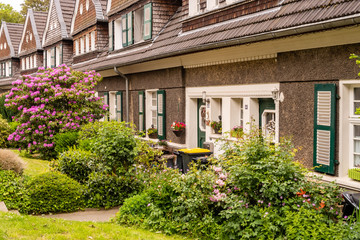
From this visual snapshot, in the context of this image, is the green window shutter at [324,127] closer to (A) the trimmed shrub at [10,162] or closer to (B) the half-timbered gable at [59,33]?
(A) the trimmed shrub at [10,162]

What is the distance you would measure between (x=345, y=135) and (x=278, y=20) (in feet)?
8.97

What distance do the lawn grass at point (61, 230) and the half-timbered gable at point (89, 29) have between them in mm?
16159

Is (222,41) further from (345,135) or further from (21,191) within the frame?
(21,191)

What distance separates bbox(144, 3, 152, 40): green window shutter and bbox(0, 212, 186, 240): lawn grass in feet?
32.8

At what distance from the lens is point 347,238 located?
564 centimetres

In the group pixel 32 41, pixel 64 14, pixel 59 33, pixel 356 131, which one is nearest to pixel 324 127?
pixel 356 131

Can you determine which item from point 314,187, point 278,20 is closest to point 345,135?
point 314,187

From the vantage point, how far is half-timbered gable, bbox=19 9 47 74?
3672cm

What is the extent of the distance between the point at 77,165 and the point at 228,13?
213 inches

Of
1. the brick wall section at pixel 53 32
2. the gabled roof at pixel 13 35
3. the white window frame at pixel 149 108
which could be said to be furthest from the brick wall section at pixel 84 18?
the gabled roof at pixel 13 35

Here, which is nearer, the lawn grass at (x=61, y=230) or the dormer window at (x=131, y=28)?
the lawn grass at (x=61, y=230)

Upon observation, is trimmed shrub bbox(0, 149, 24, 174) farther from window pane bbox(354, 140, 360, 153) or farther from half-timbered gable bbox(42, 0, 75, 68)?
half-timbered gable bbox(42, 0, 75, 68)

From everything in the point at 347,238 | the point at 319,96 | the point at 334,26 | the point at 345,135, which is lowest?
the point at 347,238

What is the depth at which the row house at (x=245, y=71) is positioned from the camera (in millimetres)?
7996
